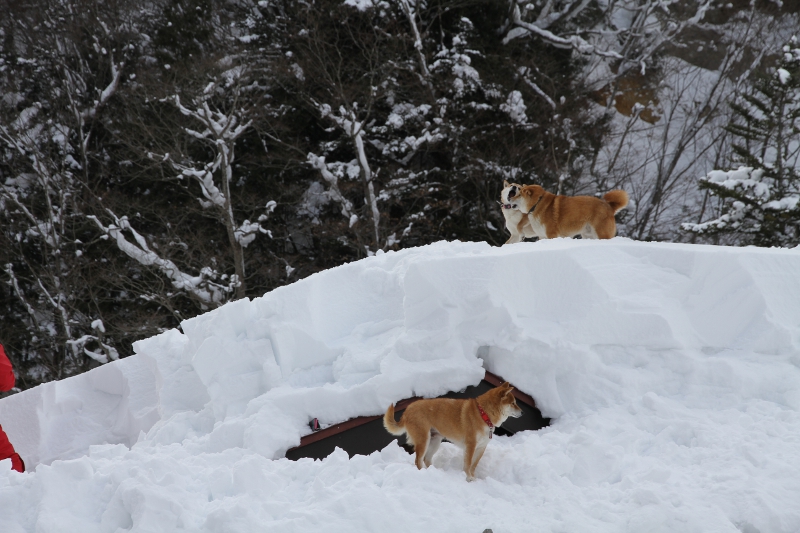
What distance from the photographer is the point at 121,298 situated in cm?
1805

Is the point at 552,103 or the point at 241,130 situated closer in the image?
the point at 241,130

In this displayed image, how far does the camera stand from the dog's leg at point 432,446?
14.5 ft

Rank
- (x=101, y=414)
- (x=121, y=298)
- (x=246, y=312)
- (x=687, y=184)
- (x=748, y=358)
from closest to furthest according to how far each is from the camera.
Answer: (x=748, y=358), (x=246, y=312), (x=101, y=414), (x=121, y=298), (x=687, y=184)

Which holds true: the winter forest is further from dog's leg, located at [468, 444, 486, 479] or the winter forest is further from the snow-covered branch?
dog's leg, located at [468, 444, 486, 479]

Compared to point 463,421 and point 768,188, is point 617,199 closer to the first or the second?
point 463,421

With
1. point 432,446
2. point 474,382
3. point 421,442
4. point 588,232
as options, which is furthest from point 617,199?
point 421,442

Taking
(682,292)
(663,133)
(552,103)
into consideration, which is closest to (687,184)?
(663,133)

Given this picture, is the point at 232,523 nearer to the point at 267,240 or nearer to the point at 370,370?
the point at 370,370

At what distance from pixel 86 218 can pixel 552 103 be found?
14.9 metres

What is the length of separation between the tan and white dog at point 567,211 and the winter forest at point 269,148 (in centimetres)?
1014

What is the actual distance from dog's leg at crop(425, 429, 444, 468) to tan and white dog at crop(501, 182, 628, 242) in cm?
342

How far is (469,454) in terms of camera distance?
13.8 ft

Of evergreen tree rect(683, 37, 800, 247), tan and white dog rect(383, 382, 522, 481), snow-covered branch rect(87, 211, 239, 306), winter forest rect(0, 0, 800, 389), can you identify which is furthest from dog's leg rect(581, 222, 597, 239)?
snow-covered branch rect(87, 211, 239, 306)

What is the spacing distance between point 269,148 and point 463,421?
16.2 m
